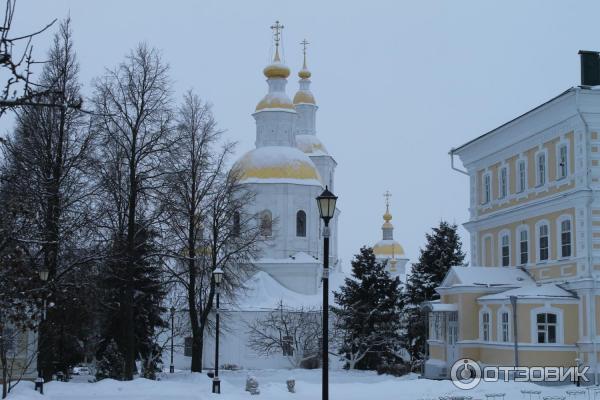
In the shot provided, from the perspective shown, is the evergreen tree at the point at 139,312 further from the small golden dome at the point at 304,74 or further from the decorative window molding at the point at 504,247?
the small golden dome at the point at 304,74

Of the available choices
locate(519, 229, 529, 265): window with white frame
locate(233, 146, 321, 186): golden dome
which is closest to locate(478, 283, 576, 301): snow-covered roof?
locate(519, 229, 529, 265): window with white frame

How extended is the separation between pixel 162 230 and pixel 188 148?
3.31 metres

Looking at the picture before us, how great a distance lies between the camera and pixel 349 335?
152ft

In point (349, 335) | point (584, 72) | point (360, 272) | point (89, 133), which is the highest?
point (584, 72)

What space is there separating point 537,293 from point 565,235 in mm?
2511

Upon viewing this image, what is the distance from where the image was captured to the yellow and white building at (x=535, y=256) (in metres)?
30.2

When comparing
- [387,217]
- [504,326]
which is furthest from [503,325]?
[387,217]

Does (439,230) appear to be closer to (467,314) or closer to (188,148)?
(467,314)

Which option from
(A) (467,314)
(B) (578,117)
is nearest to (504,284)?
(A) (467,314)

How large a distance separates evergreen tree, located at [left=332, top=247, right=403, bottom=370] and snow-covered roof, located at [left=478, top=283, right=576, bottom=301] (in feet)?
45.6

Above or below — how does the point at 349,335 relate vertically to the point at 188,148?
below

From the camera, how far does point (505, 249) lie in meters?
36.3

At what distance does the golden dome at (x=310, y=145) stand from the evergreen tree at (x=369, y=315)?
23.6m

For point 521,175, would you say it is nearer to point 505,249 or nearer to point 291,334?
point 505,249
